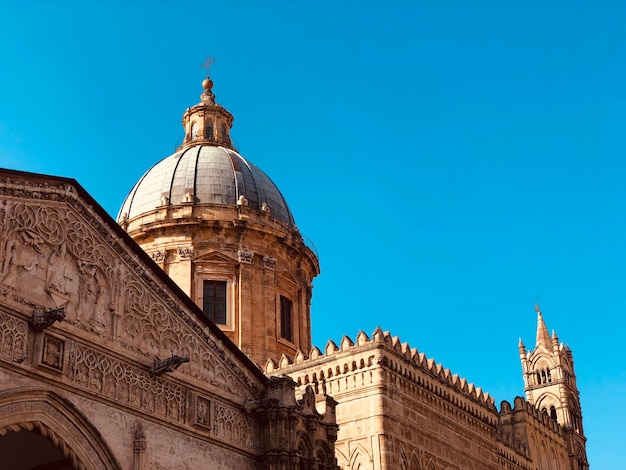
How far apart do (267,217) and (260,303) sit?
12.9 ft

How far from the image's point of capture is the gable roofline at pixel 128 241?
60.1 ft

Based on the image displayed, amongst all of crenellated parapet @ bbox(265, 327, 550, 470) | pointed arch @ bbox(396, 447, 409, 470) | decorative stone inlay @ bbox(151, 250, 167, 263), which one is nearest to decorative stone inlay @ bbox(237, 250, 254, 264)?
decorative stone inlay @ bbox(151, 250, 167, 263)

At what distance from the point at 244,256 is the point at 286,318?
336 cm

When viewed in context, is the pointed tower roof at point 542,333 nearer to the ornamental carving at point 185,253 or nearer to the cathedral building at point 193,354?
the cathedral building at point 193,354

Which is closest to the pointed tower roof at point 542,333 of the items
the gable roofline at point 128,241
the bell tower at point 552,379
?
the bell tower at point 552,379

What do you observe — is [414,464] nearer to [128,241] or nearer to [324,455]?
[324,455]

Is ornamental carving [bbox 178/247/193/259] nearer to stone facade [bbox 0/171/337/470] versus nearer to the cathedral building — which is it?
the cathedral building

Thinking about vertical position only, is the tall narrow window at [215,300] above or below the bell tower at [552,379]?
below

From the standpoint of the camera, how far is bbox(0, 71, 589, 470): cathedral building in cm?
1781

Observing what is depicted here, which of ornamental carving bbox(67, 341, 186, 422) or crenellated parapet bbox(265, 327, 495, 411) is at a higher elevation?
crenellated parapet bbox(265, 327, 495, 411)

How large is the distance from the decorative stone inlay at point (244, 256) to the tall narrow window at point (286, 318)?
231 centimetres

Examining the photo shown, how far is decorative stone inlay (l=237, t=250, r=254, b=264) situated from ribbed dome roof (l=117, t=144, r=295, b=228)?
Result: 227cm

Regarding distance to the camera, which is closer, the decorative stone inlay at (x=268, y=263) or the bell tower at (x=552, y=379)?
the decorative stone inlay at (x=268, y=263)

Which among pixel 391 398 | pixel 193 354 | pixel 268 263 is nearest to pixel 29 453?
pixel 193 354
